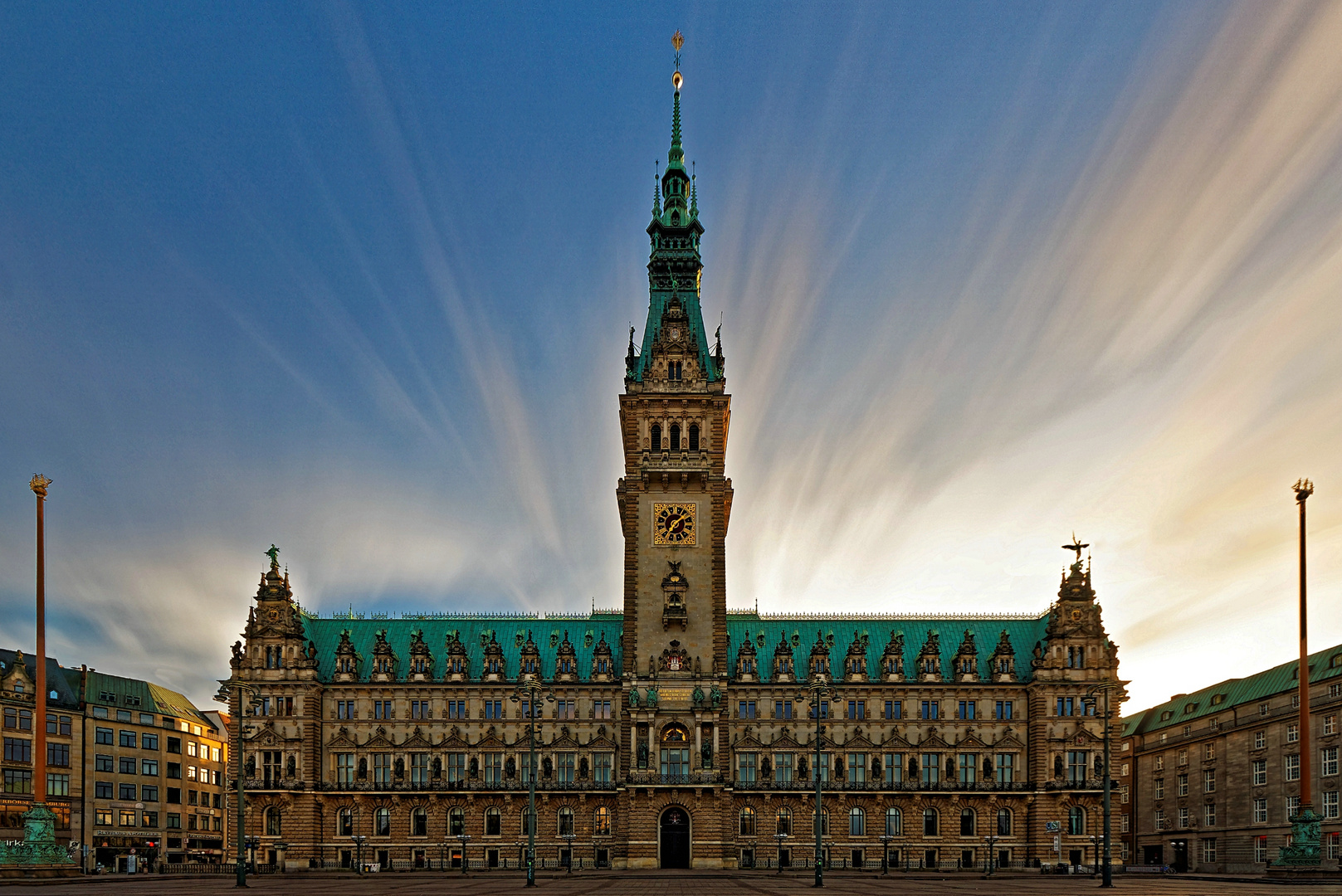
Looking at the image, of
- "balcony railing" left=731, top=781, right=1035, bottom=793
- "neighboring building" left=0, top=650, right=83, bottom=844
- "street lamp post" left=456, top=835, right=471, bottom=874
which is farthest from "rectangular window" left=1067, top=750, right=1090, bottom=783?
"neighboring building" left=0, top=650, right=83, bottom=844

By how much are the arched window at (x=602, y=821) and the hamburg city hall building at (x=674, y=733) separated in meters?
0.19

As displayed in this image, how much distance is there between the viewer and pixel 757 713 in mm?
120625

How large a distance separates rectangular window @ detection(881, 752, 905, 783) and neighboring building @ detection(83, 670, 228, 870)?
7628 cm

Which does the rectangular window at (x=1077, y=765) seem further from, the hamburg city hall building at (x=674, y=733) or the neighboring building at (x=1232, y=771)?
the neighboring building at (x=1232, y=771)

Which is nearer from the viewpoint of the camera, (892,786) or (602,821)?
(602,821)

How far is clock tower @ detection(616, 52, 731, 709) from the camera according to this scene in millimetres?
117625

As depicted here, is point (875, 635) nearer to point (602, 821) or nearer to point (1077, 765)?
point (1077, 765)

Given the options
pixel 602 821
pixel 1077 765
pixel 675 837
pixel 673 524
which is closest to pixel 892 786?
pixel 1077 765

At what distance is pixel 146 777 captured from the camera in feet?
495

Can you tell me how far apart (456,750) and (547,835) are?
1264 centimetres

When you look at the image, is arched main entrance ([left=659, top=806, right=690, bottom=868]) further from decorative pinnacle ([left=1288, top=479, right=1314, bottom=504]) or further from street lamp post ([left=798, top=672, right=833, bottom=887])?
decorative pinnacle ([left=1288, top=479, right=1314, bottom=504])

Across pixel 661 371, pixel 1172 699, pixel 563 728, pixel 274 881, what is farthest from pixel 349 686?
pixel 1172 699

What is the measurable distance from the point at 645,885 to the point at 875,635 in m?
56.9

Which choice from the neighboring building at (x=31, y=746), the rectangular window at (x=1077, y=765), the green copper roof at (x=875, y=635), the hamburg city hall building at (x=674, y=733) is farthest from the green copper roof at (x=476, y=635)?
the rectangular window at (x=1077, y=765)
